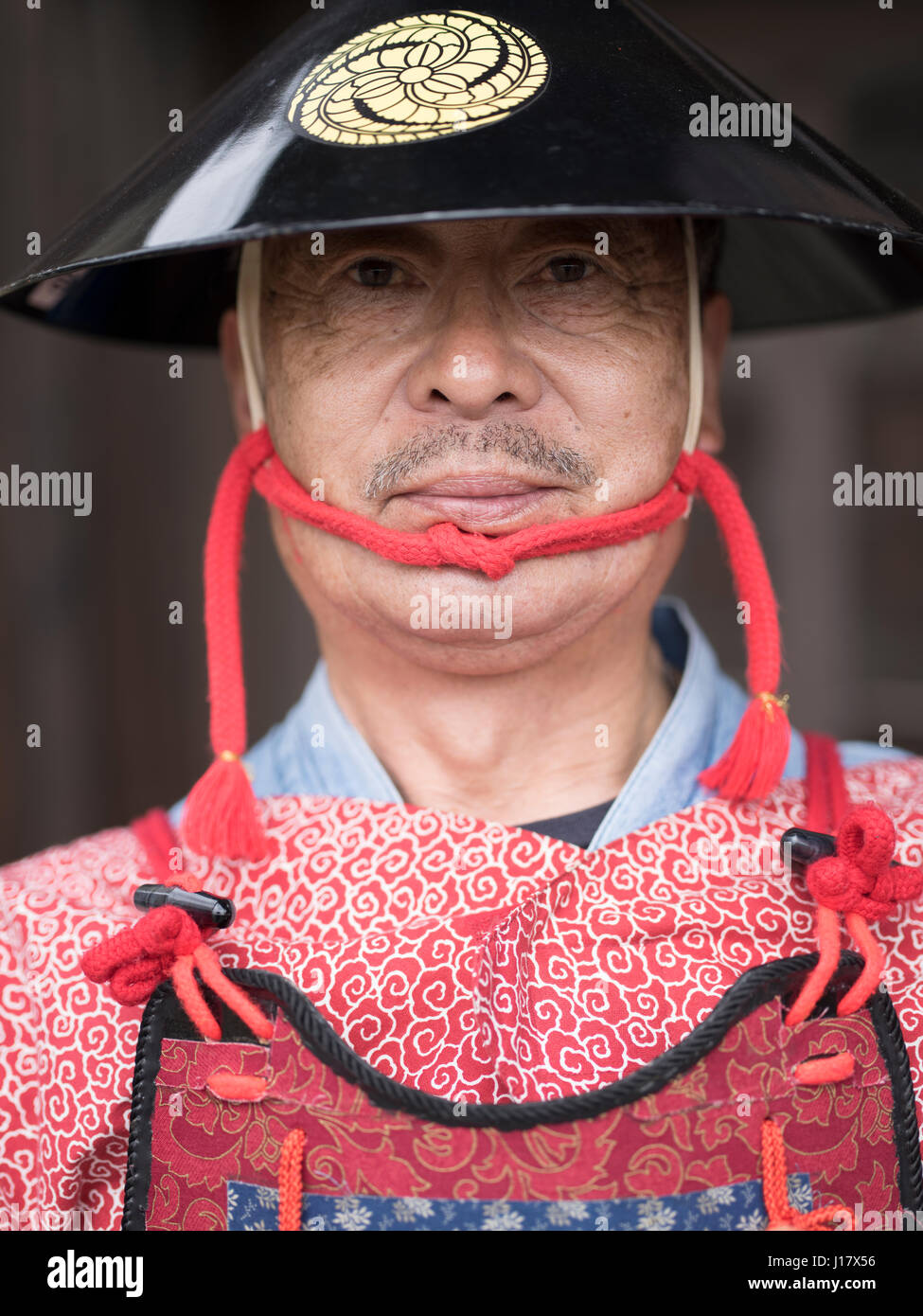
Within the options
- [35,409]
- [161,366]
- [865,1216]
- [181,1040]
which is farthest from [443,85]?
[161,366]

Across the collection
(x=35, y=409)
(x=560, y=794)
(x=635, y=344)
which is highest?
(x=35, y=409)

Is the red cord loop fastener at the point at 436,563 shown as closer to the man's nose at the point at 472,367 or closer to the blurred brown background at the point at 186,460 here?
the man's nose at the point at 472,367

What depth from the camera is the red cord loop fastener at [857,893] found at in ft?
3.95

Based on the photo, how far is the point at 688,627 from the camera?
5.34 feet

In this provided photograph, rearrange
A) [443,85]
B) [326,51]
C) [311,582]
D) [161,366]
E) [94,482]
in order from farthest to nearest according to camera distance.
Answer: [161,366]
[94,482]
[311,582]
[326,51]
[443,85]

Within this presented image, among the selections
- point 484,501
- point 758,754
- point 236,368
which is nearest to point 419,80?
point 484,501

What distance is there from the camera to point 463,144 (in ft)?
3.33

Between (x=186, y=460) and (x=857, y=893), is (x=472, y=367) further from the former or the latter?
(x=186, y=460)

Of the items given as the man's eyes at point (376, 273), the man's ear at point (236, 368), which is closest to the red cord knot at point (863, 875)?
the man's eyes at point (376, 273)

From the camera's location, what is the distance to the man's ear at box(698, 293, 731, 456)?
1.52 m

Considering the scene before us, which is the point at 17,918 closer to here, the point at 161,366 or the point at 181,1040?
the point at 181,1040

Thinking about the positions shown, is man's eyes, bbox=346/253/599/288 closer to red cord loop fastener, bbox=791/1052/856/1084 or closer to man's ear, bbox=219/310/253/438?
man's ear, bbox=219/310/253/438

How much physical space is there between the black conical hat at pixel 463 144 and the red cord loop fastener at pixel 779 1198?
2.50 ft

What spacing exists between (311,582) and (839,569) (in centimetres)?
204
